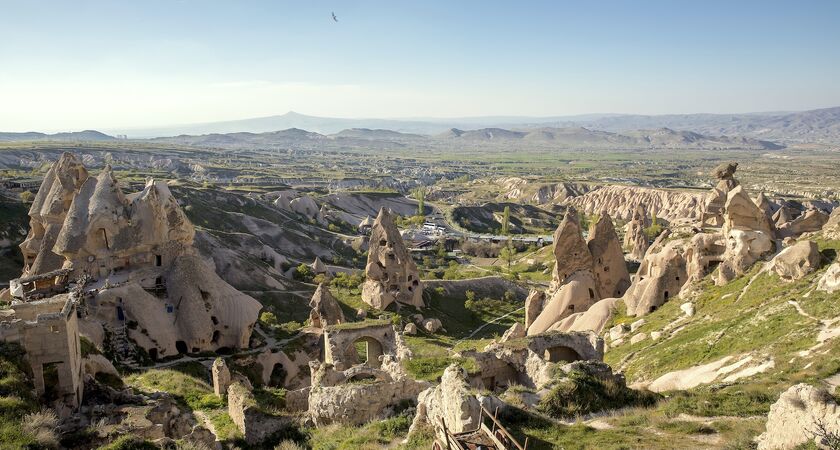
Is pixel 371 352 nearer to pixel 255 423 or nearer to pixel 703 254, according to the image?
pixel 255 423

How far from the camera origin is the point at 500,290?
57594mm

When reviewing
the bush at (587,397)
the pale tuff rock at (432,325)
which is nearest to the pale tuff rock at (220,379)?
the bush at (587,397)

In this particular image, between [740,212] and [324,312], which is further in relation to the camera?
[324,312]

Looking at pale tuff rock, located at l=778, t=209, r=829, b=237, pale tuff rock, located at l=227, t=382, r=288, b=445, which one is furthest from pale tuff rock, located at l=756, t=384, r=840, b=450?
pale tuff rock, located at l=778, t=209, r=829, b=237

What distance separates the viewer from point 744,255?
1221 inches

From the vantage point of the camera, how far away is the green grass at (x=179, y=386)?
2370 cm

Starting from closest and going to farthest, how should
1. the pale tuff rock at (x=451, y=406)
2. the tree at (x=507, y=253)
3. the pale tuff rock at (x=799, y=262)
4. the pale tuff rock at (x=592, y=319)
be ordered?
1. the pale tuff rock at (x=451, y=406)
2. the pale tuff rock at (x=799, y=262)
3. the pale tuff rock at (x=592, y=319)
4. the tree at (x=507, y=253)

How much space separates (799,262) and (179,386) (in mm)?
26944

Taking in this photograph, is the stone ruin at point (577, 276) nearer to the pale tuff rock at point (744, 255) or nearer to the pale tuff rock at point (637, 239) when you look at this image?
the pale tuff rock at point (744, 255)

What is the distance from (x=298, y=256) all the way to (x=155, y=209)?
1725 inches

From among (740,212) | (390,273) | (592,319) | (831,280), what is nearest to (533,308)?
(592,319)

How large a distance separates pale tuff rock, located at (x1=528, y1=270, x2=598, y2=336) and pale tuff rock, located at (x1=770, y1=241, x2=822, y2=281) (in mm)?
12856

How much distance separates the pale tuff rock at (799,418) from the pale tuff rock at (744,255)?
70.0ft

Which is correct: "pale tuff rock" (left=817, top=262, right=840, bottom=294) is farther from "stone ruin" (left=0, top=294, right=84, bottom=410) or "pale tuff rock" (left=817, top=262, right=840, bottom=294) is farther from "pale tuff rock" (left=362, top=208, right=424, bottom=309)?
"pale tuff rock" (left=362, top=208, right=424, bottom=309)
